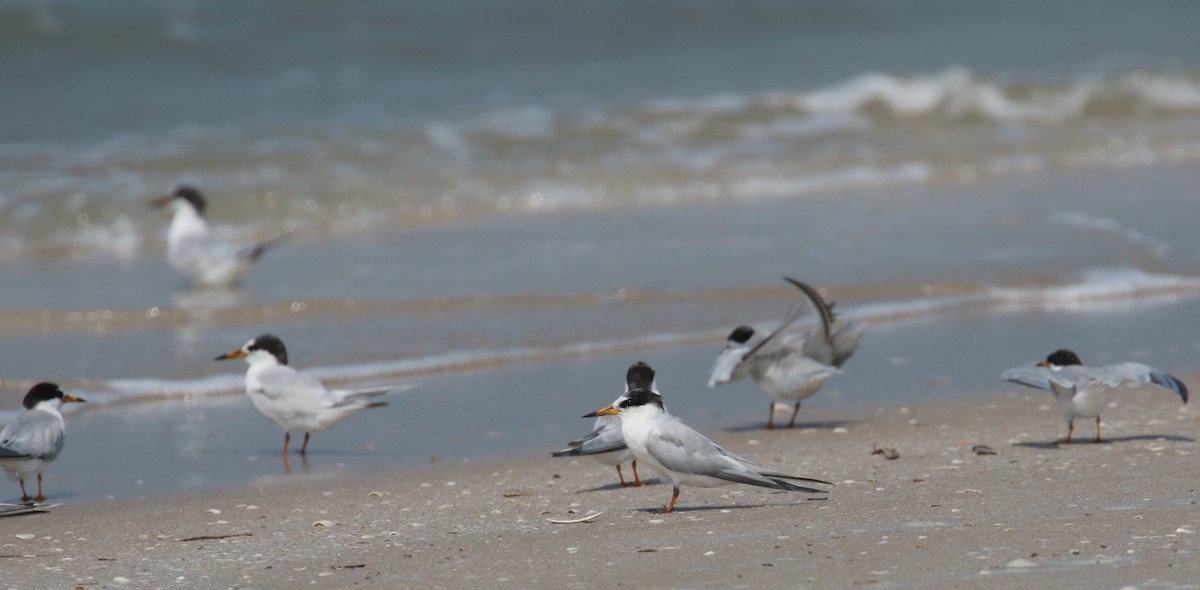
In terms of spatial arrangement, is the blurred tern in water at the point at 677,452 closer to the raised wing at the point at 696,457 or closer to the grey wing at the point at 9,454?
the raised wing at the point at 696,457

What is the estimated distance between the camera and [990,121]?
57.7 ft

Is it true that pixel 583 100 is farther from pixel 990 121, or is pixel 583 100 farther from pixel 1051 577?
pixel 1051 577

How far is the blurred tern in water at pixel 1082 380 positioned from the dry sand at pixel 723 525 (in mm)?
170

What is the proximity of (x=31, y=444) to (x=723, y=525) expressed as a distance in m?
2.51

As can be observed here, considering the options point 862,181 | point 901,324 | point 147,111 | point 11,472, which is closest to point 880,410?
point 901,324

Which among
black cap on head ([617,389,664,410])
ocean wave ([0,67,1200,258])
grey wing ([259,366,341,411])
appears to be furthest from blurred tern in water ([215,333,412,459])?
ocean wave ([0,67,1200,258])

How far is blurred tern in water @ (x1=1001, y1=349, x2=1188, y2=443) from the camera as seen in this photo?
548cm

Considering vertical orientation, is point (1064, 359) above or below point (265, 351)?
below

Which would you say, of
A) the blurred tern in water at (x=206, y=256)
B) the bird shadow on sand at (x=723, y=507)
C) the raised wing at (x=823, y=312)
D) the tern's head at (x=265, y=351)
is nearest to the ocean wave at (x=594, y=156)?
the blurred tern in water at (x=206, y=256)

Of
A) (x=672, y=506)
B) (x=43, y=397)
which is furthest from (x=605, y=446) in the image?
(x=43, y=397)

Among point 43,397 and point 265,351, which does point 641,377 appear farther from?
point 43,397

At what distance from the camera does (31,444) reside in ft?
17.5

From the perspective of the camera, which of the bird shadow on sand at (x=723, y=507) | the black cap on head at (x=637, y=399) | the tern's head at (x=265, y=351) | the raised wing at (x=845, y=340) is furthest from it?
the tern's head at (x=265, y=351)

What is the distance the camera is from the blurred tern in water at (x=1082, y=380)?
5484mm
